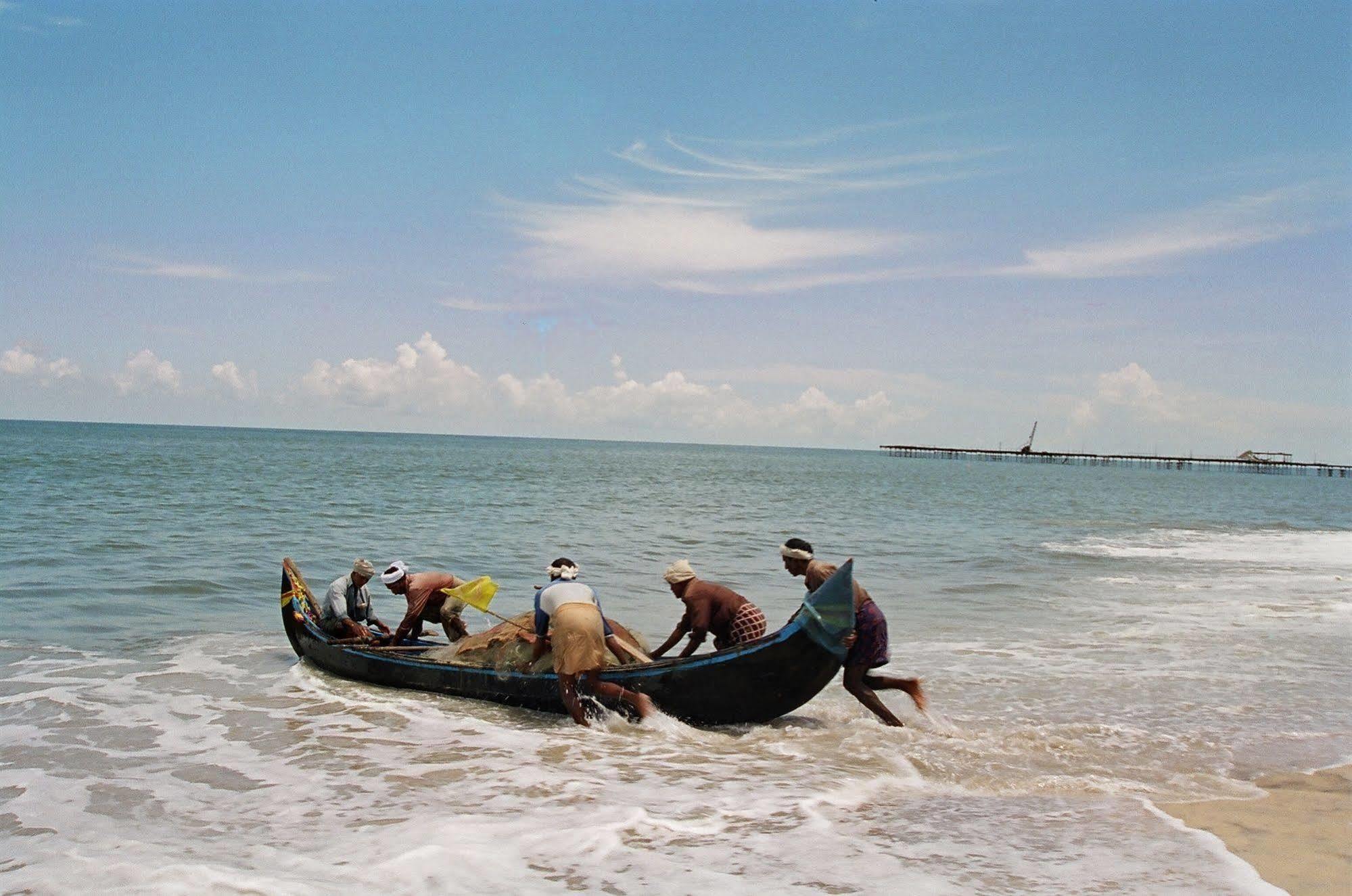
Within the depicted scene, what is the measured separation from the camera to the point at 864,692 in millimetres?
9977

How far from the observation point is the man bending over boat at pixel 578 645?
9828 mm

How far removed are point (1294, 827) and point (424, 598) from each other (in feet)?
30.1

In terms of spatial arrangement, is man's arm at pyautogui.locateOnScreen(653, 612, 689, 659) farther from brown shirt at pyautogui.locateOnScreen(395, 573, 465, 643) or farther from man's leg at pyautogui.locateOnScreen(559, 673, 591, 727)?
brown shirt at pyautogui.locateOnScreen(395, 573, 465, 643)

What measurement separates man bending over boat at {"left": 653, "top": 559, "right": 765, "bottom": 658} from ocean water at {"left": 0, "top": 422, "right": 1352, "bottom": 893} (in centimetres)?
90

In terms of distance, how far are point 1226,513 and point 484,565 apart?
4351 centimetres

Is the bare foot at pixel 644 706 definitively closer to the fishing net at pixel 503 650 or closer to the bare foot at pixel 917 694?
the fishing net at pixel 503 650

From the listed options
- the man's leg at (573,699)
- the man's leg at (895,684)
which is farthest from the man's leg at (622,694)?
the man's leg at (895,684)

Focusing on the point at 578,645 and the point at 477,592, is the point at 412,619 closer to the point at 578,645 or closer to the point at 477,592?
the point at 477,592

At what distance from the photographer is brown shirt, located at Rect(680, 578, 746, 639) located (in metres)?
10.1

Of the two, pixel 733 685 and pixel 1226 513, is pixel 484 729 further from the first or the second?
pixel 1226 513

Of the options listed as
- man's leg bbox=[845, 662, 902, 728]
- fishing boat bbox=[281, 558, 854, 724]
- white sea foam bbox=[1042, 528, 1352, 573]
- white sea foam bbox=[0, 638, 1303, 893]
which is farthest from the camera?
white sea foam bbox=[1042, 528, 1352, 573]

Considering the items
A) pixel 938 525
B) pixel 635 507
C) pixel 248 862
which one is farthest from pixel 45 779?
pixel 635 507

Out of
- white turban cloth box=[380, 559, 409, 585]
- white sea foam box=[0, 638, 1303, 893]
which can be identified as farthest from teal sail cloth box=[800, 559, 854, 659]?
white turban cloth box=[380, 559, 409, 585]

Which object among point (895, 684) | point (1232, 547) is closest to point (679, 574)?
point (895, 684)
